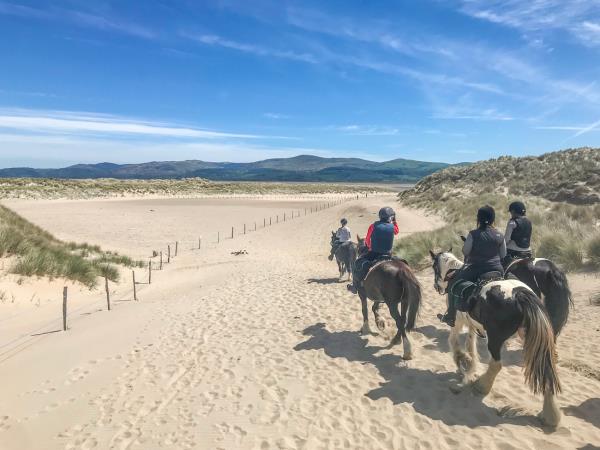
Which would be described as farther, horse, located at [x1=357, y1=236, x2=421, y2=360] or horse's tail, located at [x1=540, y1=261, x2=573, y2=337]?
horse, located at [x1=357, y1=236, x2=421, y2=360]

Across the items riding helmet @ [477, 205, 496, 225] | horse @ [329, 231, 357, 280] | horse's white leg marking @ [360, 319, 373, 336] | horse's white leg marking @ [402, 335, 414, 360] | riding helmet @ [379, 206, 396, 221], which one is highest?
riding helmet @ [477, 205, 496, 225]

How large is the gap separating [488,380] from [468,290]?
138cm

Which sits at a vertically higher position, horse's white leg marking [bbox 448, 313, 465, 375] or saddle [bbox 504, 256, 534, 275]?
saddle [bbox 504, 256, 534, 275]

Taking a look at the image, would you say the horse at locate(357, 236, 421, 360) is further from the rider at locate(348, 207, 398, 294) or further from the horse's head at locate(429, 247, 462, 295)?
the horse's head at locate(429, 247, 462, 295)

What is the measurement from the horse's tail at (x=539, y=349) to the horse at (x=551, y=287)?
6.26 ft

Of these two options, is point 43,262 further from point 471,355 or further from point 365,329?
point 471,355

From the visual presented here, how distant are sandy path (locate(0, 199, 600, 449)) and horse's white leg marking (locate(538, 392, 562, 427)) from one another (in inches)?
5.0

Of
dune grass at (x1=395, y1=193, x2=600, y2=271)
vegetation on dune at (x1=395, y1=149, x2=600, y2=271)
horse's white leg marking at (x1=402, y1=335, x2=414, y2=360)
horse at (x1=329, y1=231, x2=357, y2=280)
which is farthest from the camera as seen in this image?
horse at (x1=329, y1=231, x2=357, y2=280)

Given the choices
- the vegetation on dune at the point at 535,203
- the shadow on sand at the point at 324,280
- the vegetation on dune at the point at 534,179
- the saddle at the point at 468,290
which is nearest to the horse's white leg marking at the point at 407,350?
the saddle at the point at 468,290

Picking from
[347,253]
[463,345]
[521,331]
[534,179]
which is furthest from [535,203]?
[521,331]

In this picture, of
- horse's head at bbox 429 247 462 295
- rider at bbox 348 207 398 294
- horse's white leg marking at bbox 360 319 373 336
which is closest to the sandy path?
horse's white leg marking at bbox 360 319 373 336

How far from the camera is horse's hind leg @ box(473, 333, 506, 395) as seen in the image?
571cm

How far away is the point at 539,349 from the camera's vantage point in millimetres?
5195

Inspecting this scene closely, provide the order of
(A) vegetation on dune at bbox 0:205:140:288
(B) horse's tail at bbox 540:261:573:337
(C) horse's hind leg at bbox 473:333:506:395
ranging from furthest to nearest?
1. (A) vegetation on dune at bbox 0:205:140:288
2. (B) horse's tail at bbox 540:261:573:337
3. (C) horse's hind leg at bbox 473:333:506:395
